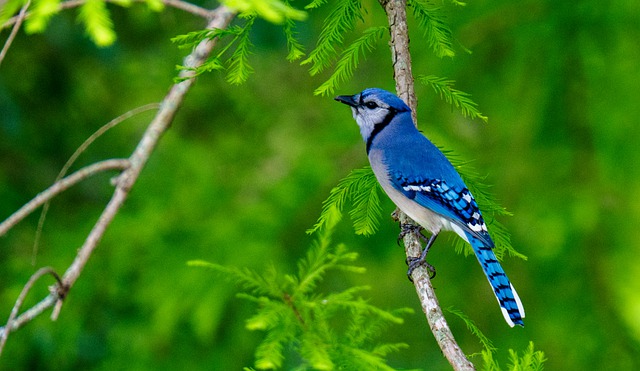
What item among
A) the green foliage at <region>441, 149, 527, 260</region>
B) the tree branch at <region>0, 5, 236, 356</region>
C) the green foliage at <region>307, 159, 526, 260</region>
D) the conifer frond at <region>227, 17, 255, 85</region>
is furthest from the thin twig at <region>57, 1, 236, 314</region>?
the green foliage at <region>441, 149, 527, 260</region>

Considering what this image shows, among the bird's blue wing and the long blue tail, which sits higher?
the bird's blue wing


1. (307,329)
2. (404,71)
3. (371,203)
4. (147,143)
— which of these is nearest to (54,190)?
(147,143)

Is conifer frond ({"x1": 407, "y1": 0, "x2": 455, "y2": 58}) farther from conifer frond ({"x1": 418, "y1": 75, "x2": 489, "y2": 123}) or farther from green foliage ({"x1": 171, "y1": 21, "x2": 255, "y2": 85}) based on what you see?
green foliage ({"x1": 171, "y1": 21, "x2": 255, "y2": 85})

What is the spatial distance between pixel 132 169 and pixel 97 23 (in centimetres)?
A: 140

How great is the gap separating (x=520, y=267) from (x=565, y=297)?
0.47m

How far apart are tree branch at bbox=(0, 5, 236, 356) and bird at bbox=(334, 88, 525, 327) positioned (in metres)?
0.60

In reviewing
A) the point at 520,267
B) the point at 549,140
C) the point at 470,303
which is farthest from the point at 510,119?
the point at 470,303

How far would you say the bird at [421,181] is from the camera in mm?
2871

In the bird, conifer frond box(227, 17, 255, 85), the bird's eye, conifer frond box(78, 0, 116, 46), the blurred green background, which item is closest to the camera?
conifer frond box(78, 0, 116, 46)

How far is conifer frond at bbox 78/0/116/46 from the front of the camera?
1.54 meters

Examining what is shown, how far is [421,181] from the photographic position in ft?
10.6

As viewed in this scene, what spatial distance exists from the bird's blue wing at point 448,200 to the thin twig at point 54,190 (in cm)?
104

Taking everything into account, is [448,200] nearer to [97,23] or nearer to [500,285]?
[500,285]

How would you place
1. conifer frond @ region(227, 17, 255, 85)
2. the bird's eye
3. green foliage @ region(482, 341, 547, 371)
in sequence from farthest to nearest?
the bird's eye < conifer frond @ region(227, 17, 255, 85) < green foliage @ region(482, 341, 547, 371)
